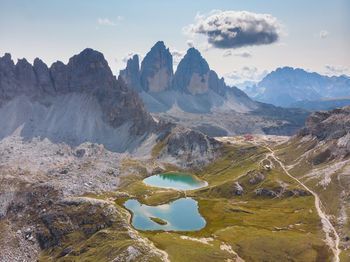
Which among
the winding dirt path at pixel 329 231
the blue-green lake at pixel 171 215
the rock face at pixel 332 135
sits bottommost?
the blue-green lake at pixel 171 215

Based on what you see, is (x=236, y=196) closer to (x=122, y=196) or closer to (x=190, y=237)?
(x=190, y=237)

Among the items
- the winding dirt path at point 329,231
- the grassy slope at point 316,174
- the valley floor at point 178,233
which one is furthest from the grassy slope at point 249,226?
the grassy slope at point 316,174

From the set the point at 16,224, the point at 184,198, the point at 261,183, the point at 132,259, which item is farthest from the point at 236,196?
the point at 16,224

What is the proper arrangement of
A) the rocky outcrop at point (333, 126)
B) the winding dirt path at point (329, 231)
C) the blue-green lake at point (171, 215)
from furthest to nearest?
the rocky outcrop at point (333, 126), the blue-green lake at point (171, 215), the winding dirt path at point (329, 231)

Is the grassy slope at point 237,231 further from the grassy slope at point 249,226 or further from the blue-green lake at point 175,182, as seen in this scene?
the blue-green lake at point 175,182

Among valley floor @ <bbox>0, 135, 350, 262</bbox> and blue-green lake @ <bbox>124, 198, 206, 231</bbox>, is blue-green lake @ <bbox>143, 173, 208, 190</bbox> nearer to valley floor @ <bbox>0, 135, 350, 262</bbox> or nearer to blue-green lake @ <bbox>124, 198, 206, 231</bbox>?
valley floor @ <bbox>0, 135, 350, 262</bbox>

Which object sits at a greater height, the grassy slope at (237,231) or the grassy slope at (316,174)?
the grassy slope at (316,174)

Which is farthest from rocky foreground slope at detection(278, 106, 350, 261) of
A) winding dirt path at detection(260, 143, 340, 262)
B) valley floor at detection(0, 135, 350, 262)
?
valley floor at detection(0, 135, 350, 262)
